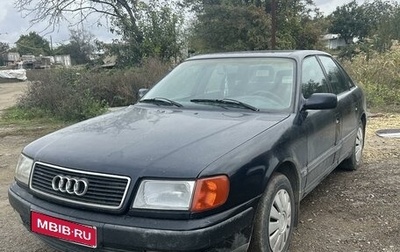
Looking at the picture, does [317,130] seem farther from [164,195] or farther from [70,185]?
[70,185]

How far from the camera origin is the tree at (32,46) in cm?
6067

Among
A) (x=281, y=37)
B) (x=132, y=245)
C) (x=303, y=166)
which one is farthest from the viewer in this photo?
(x=281, y=37)

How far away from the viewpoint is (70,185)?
2.37 m

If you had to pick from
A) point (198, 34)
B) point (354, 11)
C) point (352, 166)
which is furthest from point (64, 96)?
point (354, 11)

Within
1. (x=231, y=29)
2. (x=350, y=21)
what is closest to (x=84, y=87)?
(x=231, y=29)

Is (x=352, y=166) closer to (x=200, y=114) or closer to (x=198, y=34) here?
(x=200, y=114)

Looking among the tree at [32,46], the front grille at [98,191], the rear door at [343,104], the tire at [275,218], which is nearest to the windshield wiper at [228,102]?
the tire at [275,218]

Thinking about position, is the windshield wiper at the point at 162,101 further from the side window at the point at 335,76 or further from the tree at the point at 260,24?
the tree at the point at 260,24

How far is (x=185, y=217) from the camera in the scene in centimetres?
217

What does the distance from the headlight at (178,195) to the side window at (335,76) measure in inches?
98.2

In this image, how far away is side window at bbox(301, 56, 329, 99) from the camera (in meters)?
3.56

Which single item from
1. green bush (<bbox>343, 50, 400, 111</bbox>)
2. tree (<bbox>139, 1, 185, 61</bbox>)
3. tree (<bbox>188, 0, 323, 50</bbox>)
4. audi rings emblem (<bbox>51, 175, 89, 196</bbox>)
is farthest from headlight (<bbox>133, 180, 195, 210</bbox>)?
tree (<bbox>188, 0, 323, 50</bbox>)

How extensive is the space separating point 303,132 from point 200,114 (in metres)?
0.81

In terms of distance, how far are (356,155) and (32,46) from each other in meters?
65.4
